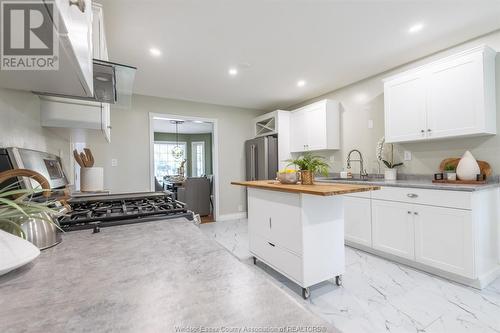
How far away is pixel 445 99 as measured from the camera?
2.30m

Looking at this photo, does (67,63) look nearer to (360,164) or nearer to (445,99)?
(445,99)

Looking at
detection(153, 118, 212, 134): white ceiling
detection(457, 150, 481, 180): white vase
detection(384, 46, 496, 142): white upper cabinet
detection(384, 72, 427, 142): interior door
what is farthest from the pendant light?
detection(457, 150, 481, 180): white vase

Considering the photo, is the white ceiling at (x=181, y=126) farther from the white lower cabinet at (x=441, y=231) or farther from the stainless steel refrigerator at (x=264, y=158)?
the white lower cabinet at (x=441, y=231)

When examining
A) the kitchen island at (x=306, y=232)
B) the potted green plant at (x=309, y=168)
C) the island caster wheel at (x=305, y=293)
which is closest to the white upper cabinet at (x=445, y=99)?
the kitchen island at (x=306, y=232)

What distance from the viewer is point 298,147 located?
13.7 feet

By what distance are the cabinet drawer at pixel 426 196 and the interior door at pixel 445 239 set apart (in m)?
0.05

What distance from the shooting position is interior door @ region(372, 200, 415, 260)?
225 cm

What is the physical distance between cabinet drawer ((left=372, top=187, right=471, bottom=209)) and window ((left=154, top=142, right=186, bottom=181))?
7.36 meters

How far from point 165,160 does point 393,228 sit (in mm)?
7686

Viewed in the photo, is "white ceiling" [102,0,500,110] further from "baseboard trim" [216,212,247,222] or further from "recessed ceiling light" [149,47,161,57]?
"baseboard trim" [216,212,247,222]

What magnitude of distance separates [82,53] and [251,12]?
5.38 ft

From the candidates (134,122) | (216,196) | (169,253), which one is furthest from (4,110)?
(216,196)

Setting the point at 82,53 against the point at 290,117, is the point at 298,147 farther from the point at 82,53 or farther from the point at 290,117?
the point at 82,53

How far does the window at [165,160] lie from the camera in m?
8.32
